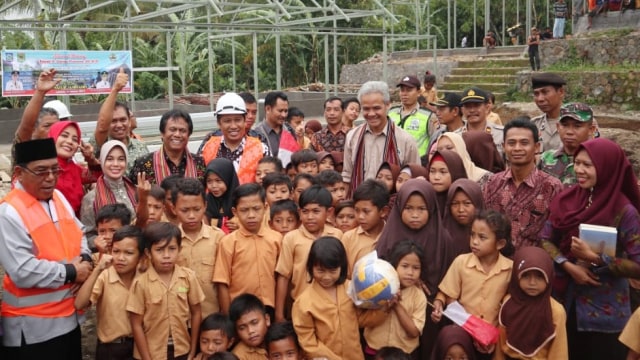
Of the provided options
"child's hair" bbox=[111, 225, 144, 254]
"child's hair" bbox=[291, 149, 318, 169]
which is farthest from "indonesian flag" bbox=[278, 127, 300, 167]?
"child's hair" bbox=[111, 225, 144, 254]

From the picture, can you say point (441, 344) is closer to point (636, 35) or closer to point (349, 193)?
point (349, 193)

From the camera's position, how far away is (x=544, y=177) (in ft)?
12.3

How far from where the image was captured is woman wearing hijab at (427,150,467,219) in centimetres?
397

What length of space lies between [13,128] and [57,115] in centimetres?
793

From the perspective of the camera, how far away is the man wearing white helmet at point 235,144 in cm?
484

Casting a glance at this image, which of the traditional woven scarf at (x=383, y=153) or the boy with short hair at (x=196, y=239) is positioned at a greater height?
the traditional woven scarf at (x=383, y=153)

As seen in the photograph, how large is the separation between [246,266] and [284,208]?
528mm

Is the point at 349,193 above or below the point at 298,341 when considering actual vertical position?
above

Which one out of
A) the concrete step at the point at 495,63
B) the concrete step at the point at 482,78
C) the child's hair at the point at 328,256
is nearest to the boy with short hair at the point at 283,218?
the child's hair at the point at 328,256

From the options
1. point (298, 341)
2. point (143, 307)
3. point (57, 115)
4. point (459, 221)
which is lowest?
point (298, 341)

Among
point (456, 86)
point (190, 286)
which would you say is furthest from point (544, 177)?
point (456, 86)

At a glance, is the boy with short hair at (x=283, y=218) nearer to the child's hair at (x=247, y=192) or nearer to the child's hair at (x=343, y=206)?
the child's hair at (x=247, y=192)

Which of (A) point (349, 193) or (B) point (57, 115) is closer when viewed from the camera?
(B) point (57, 115)

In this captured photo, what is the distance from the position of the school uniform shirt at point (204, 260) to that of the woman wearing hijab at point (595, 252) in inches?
79.6
